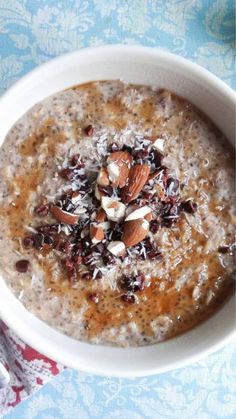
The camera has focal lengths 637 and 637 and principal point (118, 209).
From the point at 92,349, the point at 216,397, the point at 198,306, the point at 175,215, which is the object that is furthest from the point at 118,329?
the point at 216,397

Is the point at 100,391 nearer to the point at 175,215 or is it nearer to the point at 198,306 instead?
the point at 198,306

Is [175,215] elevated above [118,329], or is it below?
above

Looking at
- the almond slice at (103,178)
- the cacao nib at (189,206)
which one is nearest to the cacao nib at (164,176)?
the cacao nib at (189,206)

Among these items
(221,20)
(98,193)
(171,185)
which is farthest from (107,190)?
(221,20)

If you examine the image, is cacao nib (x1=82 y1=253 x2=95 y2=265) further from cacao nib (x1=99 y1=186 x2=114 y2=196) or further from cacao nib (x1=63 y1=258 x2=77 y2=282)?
cacao nib (x1=99 y1=186 x2=114 y2=196)

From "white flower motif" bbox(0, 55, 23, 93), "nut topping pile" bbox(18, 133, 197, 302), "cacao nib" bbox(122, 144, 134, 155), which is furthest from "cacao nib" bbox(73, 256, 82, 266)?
"white flower motif" bbox(0, 55, 23, 93)

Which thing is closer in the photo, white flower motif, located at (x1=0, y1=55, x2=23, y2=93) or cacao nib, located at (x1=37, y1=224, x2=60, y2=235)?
cacao nib, located at (x1=37, y1=224, x2=60, y2=235)

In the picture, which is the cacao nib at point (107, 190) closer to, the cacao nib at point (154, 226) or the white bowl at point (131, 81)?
the cacao nib at point (154, 226)
